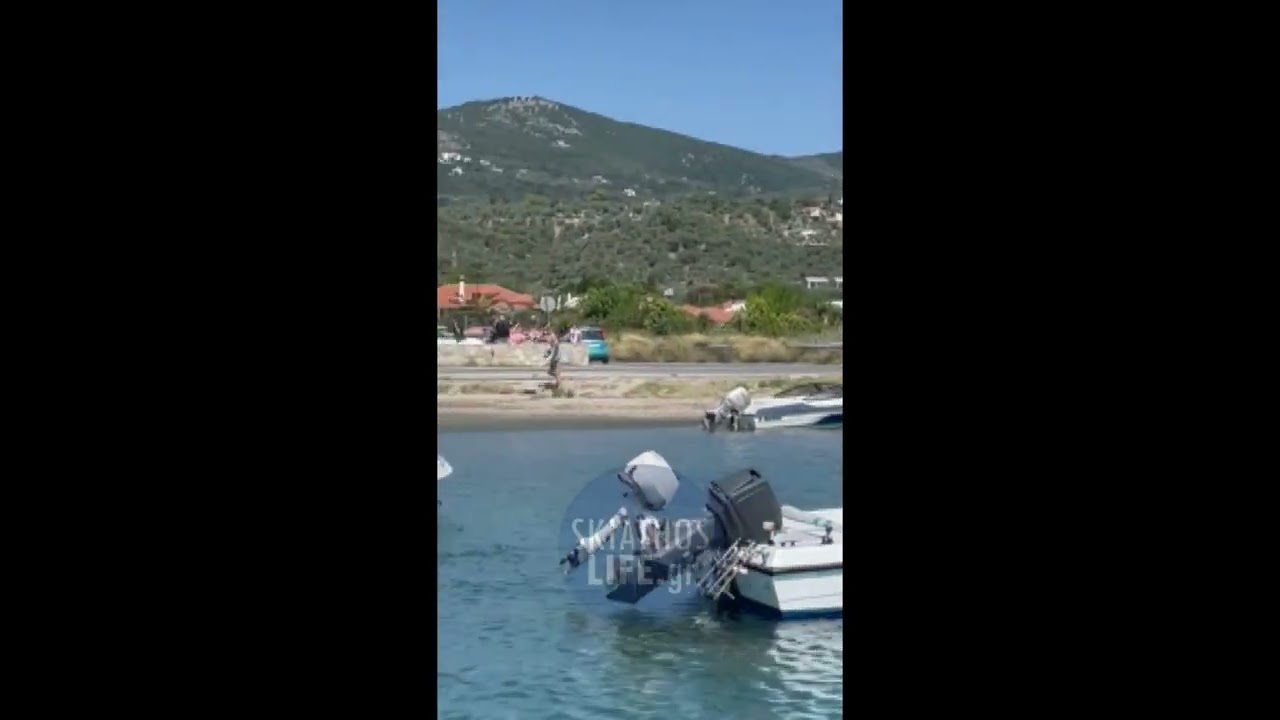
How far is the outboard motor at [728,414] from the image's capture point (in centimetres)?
1135

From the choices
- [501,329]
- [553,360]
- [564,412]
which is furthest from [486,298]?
[564,412]

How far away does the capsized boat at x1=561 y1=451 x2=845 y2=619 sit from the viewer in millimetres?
6395

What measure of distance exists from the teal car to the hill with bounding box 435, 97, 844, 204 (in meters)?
2.35

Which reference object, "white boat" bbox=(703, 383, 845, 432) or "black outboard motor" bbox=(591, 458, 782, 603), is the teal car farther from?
"black outboard motor" bbox=(591, 458, 782, 603)

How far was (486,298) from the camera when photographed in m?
11.0

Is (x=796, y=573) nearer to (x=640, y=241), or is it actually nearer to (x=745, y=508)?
(x=745, y=508)

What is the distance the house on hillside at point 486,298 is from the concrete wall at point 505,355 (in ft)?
1.66

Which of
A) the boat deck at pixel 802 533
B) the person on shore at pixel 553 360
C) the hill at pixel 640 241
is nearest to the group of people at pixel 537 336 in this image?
the person on shore at pixel 553 360
